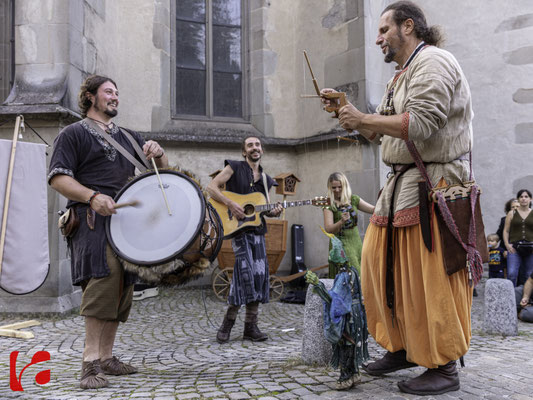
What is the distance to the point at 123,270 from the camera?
3186 millimetres

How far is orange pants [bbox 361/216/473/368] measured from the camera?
2.57 metres

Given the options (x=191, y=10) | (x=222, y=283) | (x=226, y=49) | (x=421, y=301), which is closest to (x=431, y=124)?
(x=421, y=301)

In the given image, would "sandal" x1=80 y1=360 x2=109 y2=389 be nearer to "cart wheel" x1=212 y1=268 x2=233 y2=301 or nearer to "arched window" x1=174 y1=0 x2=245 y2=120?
"cart wheel" x1=212 y1=268 x2=233 y2=301

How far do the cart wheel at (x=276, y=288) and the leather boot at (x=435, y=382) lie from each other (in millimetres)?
4790

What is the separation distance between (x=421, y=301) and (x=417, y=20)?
1.49 m

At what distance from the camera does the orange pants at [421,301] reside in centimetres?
257

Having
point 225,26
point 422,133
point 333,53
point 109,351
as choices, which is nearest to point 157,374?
point 109,351

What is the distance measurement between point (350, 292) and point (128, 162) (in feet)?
5.39

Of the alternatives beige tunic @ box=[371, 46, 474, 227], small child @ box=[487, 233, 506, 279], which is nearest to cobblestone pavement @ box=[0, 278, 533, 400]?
beige tunic @ box=[371, 46, 474, 227]

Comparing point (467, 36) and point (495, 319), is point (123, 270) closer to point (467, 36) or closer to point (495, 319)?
point (495, 319)

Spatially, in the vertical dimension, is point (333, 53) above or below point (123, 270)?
above

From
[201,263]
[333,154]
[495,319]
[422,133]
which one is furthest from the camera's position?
[333,154]

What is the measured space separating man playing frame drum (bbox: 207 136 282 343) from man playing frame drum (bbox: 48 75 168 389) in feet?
4.89

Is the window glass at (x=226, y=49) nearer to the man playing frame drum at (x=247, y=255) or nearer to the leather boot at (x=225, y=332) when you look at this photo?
the man playing frame drum at (x=247, y=255)
